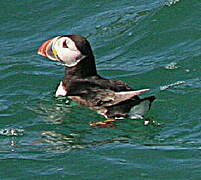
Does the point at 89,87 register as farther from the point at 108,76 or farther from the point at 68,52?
the point at 108,76

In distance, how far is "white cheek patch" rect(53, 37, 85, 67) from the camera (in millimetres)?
10445

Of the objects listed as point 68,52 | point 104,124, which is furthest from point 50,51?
point 104,124

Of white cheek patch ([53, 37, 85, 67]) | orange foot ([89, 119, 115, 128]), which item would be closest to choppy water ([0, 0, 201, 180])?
orange foot ([89, 119, 115, 128])

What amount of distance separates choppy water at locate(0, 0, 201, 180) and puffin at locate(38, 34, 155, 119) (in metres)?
0.14

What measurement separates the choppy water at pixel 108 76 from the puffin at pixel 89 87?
0.14 meters

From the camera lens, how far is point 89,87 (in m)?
10.1

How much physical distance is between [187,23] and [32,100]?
3.73m

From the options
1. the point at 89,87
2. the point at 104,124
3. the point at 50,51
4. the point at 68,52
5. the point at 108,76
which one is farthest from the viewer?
the point at 108,76

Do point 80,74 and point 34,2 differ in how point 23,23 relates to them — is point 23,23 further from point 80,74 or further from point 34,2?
point 80,74

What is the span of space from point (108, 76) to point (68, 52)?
1508 millimetres

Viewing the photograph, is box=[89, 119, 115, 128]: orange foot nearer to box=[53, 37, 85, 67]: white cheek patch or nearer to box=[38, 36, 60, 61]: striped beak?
box=[53, 37, 85, 67]: white cheek patch

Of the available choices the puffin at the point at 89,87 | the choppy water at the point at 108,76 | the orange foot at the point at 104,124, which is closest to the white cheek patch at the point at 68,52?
the puffin at the point at 89,87

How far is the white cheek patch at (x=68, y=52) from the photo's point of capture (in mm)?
10445

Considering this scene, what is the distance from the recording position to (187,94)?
10484 mm
